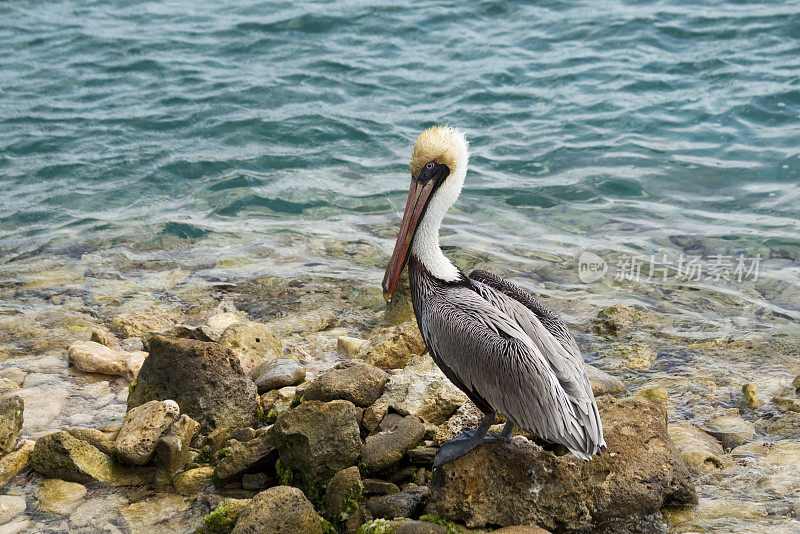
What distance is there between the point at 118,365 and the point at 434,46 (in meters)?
10.2

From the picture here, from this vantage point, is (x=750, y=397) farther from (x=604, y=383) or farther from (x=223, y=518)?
(x=223, y=518)

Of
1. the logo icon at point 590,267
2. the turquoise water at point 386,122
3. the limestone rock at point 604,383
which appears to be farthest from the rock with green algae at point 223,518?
the logo icon at point 590,267

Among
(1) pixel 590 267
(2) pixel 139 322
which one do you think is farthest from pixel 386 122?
(2) pixel 139 322

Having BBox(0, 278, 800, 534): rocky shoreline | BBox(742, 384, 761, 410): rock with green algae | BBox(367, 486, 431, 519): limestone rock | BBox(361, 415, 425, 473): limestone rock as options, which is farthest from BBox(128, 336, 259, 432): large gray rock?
BBox(742, 384, 761, 410): rock with green algae

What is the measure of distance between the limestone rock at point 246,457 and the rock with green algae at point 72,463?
19.2 inches

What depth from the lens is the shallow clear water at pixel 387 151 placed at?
7625 millimetres

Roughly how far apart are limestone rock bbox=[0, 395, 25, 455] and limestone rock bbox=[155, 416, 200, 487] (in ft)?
3.02

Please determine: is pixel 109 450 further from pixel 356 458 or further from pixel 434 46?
pixel 434 46

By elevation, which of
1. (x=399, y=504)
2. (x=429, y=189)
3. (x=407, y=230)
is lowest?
(x=399, y=504)

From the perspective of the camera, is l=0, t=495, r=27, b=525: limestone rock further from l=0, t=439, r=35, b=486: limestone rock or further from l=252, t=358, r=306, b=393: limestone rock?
l=252, t=358, r=306, b=393: limestone rock

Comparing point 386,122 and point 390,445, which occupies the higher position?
point 386,122

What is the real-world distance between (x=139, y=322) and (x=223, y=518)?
10.4 feet

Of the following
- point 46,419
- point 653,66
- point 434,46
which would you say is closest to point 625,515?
point 46,419

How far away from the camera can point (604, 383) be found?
17.5ft
